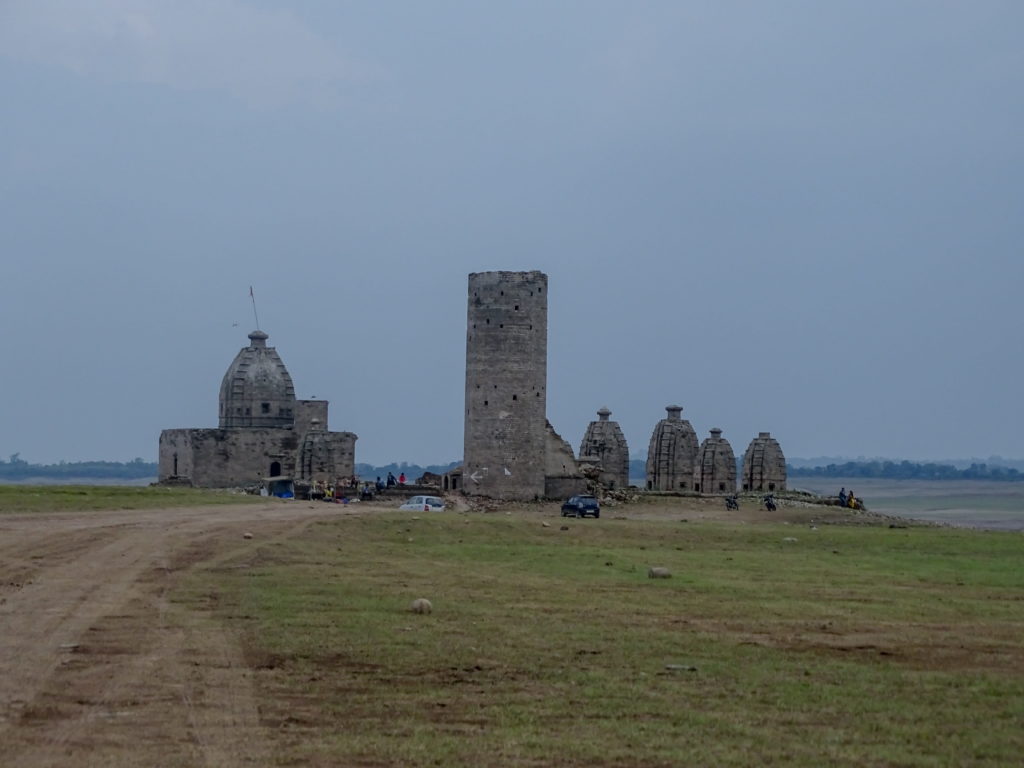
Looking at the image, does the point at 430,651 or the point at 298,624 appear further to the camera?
the point at 298,624

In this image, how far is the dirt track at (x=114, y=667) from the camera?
10.2 m


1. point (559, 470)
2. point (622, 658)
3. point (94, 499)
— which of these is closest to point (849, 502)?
point (559, 470)

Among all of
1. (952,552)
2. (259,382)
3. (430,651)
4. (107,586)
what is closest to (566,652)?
(430,651)

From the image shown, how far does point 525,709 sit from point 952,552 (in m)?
21.1

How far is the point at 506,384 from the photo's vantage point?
55.5m

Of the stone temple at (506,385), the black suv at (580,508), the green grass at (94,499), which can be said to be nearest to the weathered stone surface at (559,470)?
the stone temple at (506,385)

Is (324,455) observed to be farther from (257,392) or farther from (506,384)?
→ (506,384)

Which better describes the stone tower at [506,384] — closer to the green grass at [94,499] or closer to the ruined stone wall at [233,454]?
the green grass at [94,499]

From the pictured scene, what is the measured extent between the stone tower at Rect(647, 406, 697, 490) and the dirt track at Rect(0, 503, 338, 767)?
174 ft

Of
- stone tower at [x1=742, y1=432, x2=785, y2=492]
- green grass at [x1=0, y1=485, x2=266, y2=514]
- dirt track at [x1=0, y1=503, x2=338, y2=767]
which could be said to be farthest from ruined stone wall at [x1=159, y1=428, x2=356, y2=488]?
dirt track at [x1=0, y1=503, x2=338, y2=767]

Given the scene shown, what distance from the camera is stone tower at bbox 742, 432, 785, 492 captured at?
74.4m

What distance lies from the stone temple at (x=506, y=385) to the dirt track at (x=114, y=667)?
30769mm

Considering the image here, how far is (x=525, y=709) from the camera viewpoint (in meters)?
11.7

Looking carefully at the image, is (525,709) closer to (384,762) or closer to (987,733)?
(384,762)
